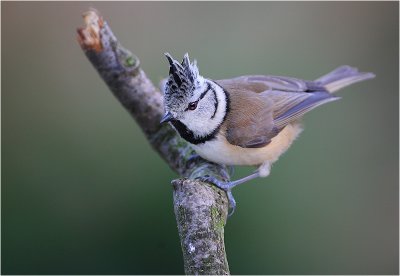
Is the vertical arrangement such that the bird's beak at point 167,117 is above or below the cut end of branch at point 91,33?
below

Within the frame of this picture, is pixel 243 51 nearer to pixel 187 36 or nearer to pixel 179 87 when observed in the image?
pixel 187 36

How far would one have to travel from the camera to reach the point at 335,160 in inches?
163

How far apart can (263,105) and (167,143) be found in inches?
24.6

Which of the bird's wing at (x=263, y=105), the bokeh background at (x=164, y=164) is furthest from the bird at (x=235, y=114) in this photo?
the bokeh background at (x=164, y=164)

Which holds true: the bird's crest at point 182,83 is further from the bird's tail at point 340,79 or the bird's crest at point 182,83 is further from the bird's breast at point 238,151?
the bird's tail at point 340,79

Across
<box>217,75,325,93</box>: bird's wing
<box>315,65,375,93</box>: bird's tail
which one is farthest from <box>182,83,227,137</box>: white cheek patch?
<box>315,65,375,93</box>: bird's tail

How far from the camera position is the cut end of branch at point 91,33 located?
2.91 meters

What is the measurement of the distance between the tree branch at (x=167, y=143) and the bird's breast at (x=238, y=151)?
8cm

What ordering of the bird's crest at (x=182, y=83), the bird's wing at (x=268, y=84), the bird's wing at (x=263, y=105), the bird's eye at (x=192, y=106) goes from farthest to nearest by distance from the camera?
1. the bird's wing at (x=268, y=84)
2. the bird's wing at (x=263, y=105)
3. the bird's eye at (x=192, y=106)
4. the bird's crest at (x=182, y=83)

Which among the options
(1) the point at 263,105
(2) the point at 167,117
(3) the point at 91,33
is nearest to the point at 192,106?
(2) the point at 167,117

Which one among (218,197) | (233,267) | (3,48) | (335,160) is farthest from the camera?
(3,48)

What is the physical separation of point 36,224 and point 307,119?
218 cm

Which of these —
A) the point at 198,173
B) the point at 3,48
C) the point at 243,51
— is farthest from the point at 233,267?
the point at 3,48

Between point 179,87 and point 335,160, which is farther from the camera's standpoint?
point 335,160
